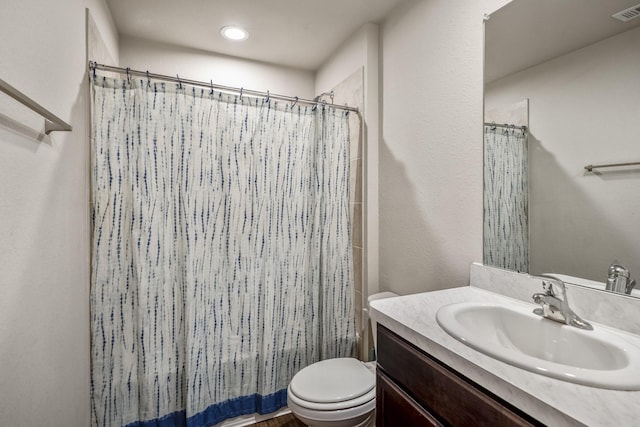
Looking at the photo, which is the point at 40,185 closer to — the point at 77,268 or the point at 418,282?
the point at 77,268

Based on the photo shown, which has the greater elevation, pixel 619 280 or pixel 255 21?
pixel 255 21

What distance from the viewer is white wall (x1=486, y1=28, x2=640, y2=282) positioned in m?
0.88

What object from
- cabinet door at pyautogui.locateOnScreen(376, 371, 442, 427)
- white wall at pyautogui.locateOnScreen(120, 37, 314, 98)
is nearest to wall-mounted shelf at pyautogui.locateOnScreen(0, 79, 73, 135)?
cabinet door at pyautogui.locateOnScreen(376, 371, 442, 427)

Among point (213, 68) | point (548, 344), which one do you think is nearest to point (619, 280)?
point (548, 344)

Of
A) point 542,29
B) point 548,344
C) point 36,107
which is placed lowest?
point 548,344

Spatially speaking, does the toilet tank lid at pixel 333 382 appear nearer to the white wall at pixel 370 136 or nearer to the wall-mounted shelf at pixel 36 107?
the white wall at pixel 370 136

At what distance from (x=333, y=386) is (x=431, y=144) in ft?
4.46

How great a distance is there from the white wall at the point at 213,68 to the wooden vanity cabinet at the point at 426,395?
2318 millimetres

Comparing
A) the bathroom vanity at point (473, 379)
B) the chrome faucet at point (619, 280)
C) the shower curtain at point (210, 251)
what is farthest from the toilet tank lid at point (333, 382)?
the chrome faucet at point (619, 280)

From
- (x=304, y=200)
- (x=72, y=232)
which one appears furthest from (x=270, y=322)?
(x=72, y=232)

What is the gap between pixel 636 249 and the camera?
862mm

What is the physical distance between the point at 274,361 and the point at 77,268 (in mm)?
1180

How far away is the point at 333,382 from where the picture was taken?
151cm

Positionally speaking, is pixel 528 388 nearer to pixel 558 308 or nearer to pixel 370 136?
pixel 558 308
